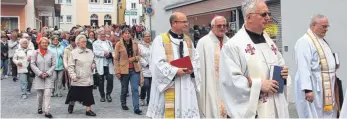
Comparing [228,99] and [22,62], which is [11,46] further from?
[228,99]

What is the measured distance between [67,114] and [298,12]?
5.38 meters

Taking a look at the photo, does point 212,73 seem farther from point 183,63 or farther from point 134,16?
point 134,16

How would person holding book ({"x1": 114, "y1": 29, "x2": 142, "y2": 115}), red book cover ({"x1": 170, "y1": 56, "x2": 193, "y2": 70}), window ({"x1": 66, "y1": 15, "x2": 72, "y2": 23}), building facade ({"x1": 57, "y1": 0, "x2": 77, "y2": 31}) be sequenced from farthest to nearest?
window ({"x1": 66, "y1": 15, "x2": 72, "y2": 23}), building facade ({"x1": 57, "y1": 0, "x2": 77, "y2": 31}), person holding book ({"x1": 114, "y1": 29, "x2": 142, "y2": 115}), red book cover ({"x1": 170, "y1": 56, "x2": 193, "y2": 70})

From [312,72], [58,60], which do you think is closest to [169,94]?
[312,72]

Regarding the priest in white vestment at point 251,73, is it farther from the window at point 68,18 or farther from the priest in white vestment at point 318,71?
the window at point 68,18

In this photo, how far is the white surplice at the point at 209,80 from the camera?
650 cm

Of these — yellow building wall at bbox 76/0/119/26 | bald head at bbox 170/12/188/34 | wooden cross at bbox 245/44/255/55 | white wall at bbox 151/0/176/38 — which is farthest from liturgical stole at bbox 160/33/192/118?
yellow building wall at bbox 76/0/119/26

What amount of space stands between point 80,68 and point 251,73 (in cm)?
536

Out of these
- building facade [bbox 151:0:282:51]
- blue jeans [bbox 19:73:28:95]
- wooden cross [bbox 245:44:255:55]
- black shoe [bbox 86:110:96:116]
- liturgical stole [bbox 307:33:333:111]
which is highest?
building facade [bbox 151:0:282:51]

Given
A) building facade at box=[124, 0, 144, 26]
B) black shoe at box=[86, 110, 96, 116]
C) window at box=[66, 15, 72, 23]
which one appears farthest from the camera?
window at box=[66, 15, 72, 23]

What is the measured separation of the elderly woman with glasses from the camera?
8.55 metres

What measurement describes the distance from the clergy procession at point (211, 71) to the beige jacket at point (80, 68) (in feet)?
0.06

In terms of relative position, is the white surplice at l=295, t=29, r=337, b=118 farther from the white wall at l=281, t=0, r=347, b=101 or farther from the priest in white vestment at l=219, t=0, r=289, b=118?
the white wall at l=281, t=0, r=347, b=101

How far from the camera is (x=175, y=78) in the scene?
20.1 feet
